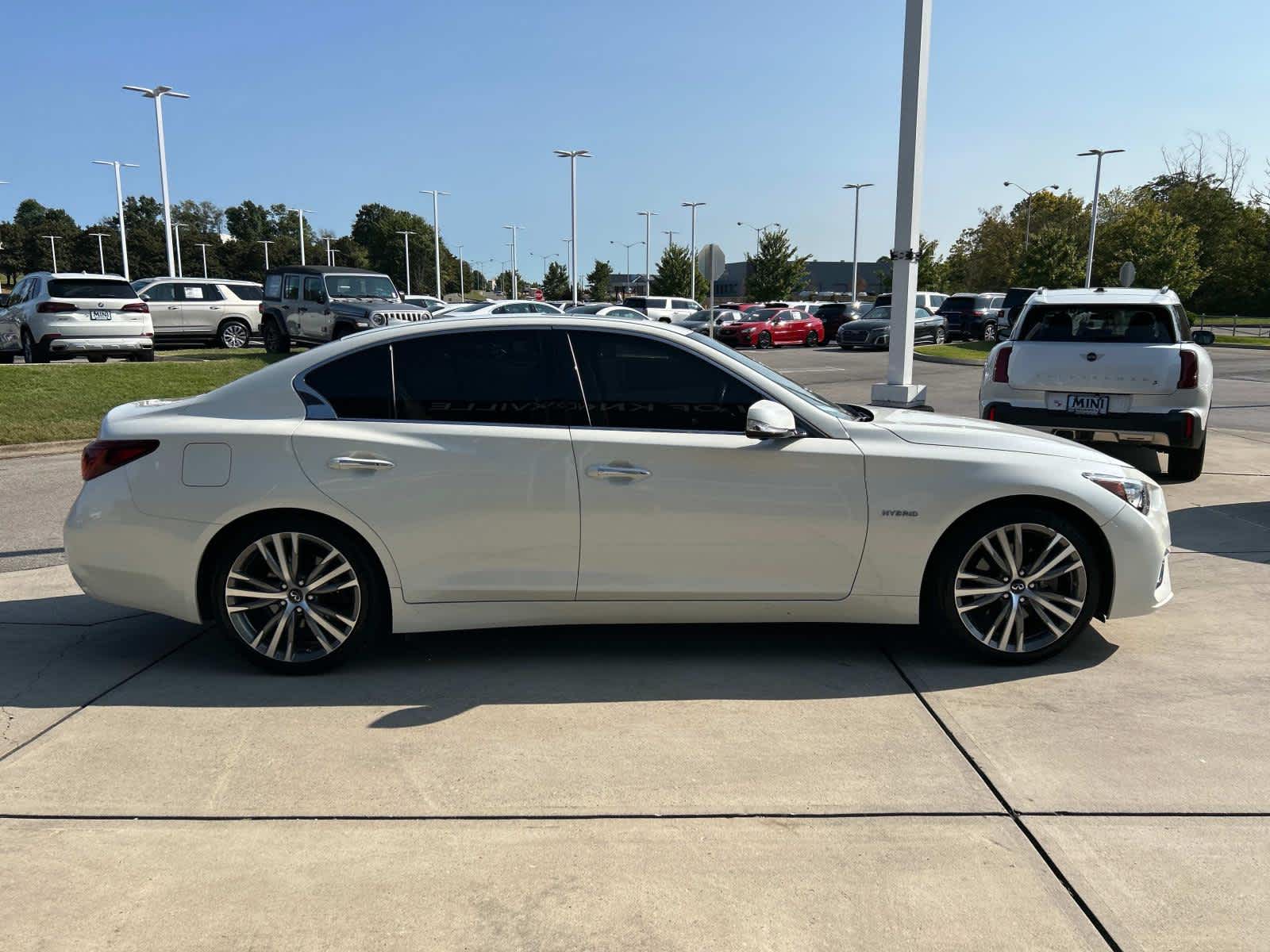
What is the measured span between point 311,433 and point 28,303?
17.2 meters

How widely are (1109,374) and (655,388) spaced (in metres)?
6.16

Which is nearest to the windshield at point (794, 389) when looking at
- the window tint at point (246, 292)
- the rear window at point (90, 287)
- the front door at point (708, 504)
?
the front door at point (708, 504)

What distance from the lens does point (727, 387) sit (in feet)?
14.8

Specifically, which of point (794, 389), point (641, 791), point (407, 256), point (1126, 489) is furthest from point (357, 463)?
point (407, 256)

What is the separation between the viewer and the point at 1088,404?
9078mm

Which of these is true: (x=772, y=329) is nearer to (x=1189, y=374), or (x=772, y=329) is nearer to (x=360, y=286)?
(x=360, y=286)

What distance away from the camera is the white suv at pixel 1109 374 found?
8875 mm

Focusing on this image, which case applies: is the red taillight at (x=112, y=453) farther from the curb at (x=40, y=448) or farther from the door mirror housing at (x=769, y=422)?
the curb at (x=40, y=448)

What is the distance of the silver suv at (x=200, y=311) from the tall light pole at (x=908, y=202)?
60.9 ft

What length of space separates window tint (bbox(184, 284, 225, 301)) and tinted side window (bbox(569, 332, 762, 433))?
23.5 m

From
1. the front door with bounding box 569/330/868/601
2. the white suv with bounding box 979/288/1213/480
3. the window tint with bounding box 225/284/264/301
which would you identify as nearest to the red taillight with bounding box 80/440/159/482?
the front door with bounding box 569/330/868/601

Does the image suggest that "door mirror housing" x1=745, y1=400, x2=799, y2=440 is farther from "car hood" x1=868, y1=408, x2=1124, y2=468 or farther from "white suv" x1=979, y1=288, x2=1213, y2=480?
"white suv" x1=979, y1=288, x2=1213, y2=480

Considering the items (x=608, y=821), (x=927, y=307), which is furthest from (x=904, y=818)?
(x=927, y=307)

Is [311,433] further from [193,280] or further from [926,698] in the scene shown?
[193,280]
